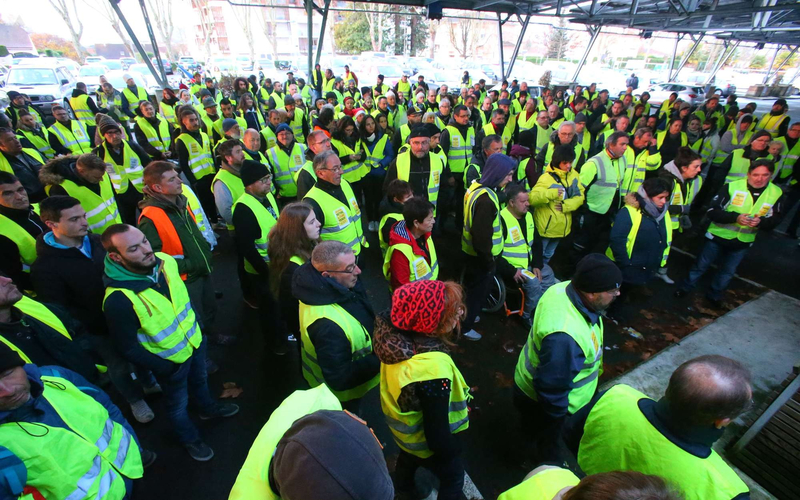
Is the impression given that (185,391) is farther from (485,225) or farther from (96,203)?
(485,225)

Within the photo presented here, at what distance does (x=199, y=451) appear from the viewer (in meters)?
2.84

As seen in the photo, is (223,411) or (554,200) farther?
(554,200)

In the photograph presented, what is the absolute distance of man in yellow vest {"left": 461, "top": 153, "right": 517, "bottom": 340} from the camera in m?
3.50

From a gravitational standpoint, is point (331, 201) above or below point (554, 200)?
above

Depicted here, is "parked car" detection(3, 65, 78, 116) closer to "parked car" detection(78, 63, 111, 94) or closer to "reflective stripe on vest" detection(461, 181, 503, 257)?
"parked car" detection(78, 63, 111, 94)

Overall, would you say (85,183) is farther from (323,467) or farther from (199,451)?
(323,467)

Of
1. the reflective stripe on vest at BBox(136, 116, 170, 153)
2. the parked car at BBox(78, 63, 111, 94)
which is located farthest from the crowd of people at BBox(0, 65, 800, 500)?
the parked car at BBox(78, 63, 111, 94)

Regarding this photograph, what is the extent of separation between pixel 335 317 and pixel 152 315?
122 cm

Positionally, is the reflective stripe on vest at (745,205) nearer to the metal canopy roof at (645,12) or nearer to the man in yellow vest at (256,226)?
the man in yellow vest at (256,226)

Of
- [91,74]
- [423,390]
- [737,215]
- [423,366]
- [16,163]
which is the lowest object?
[737,215]

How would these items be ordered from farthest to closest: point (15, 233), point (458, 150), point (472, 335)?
point (458, 150) < point (472, 335) < point (15, 233)

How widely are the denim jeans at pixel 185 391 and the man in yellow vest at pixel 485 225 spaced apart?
2615 millimetres

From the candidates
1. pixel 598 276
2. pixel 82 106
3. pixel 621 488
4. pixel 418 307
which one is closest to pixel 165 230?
pixel 418 307

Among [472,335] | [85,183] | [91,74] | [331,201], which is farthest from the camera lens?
[91,74]
